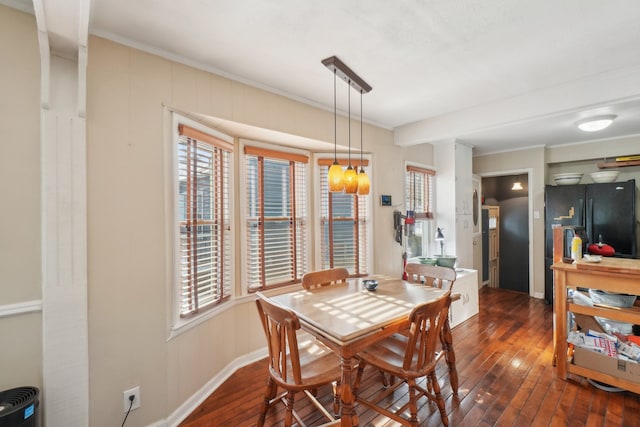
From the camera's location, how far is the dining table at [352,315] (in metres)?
1.52

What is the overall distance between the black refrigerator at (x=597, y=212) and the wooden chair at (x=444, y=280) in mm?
2739

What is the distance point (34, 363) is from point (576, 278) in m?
3.71

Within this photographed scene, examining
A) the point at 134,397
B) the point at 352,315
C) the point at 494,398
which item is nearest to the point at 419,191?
the point at 494,398

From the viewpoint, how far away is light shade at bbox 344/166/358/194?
209cm

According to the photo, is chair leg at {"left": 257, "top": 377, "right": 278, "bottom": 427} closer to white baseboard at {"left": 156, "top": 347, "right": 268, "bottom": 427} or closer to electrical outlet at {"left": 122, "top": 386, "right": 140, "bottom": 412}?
white baseboard at {"left": 156, "top": 347, "right": 268, "bottom": 427}

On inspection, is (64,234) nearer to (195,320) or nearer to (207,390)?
(195,320)

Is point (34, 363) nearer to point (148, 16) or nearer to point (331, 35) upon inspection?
point (148, 16)

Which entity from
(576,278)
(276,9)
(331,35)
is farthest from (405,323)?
(276,9)

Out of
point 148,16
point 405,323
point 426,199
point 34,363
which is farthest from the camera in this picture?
point 426,199

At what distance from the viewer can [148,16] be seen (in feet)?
5.32

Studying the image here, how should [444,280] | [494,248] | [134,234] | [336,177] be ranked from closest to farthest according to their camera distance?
[134,234] → [336,177] → [444,280] → [494,248]

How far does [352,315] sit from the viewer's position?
1.82 m

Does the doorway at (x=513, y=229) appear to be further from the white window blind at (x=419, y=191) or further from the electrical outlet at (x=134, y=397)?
the electrical outlet at (x=134, y=397)

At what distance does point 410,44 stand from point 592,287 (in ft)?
7.63
